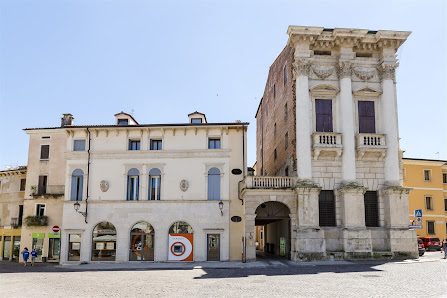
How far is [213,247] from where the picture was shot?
1266 inches

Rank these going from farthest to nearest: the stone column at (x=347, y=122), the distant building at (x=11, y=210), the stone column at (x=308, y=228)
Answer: the distant building at (x=11, y=210), the stone column at (x=347, y=122), the stone column at (x=308, y=228)

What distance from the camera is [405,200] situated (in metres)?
30.8

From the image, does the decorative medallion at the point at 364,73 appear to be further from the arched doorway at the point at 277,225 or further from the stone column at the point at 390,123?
the arched doorway at the point at 277,225

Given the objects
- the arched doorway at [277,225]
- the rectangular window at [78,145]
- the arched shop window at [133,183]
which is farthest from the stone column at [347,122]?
the rectangular window at [78,145]

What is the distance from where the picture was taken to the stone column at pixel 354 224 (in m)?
29.8

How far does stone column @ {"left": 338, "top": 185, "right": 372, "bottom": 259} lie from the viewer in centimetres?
2975

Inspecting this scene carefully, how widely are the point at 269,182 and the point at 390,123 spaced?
1021cm

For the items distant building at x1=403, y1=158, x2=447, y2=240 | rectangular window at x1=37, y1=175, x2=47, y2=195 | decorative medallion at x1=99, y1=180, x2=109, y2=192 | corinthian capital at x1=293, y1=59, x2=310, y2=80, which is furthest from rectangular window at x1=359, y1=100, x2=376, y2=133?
rectangular window at x1=37, y1=175, x2=47, y2=195

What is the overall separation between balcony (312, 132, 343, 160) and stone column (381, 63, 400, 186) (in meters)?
3.76

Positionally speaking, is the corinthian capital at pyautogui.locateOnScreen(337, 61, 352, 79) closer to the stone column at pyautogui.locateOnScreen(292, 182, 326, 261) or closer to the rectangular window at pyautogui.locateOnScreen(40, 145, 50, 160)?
the stone column at pyautogui.locateOnScreen(292, 182, 326, 261)

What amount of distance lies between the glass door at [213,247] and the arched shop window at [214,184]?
2.98 m

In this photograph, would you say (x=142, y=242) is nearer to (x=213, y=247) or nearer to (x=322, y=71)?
(x=213, y=247)

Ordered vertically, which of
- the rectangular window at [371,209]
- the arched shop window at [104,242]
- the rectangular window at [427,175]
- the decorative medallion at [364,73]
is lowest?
the arched shop window at [104,242]

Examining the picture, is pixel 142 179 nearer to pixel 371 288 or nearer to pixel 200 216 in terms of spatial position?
pixel 200 216
